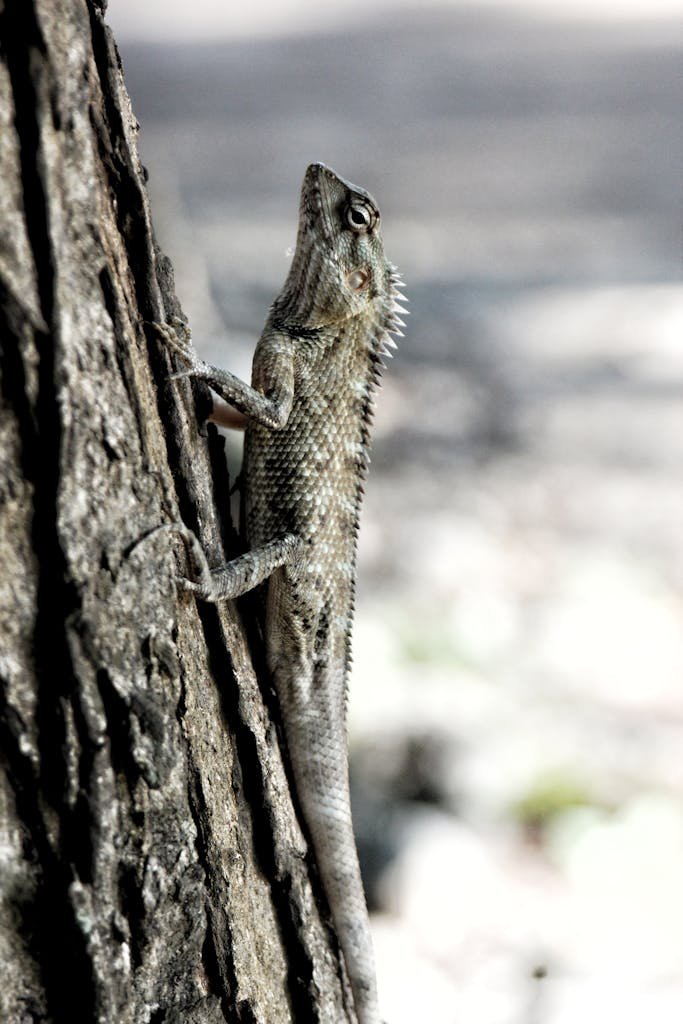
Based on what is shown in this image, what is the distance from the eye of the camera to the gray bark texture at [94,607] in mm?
1316

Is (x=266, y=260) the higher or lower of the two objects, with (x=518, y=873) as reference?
higher

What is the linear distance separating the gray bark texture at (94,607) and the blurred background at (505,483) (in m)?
1.82

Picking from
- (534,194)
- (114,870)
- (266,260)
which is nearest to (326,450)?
(114,870)

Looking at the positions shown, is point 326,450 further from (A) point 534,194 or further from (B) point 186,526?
(A) point 534,194

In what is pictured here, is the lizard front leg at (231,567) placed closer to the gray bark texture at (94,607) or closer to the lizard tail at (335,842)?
the gray bark texture at (94,607)

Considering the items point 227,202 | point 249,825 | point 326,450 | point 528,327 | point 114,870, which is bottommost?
point 114,870

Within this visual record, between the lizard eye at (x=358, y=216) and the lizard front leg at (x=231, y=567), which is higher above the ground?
the lizard eye at (x=358, y=216)

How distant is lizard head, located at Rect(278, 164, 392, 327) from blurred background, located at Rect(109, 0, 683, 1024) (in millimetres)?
1881

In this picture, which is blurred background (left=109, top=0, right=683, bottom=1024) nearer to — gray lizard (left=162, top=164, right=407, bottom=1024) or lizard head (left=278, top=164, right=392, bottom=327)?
gray lizard (left=162, top=164, right=407, bottom=1024)

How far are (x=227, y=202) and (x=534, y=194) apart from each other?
9.62 ft

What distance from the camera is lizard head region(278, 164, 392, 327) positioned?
8.24 ft

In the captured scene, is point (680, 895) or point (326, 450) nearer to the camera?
point (326, 450)

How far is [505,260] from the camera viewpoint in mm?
8906

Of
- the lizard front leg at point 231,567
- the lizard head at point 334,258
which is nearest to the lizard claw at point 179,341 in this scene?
the lizard front leg at point 231,567
